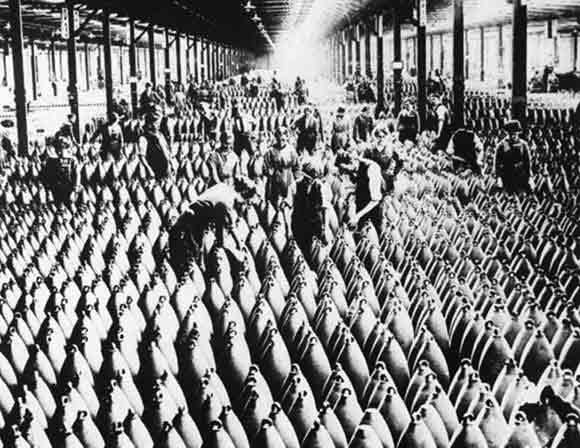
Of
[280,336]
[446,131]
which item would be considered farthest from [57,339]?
[446,131]

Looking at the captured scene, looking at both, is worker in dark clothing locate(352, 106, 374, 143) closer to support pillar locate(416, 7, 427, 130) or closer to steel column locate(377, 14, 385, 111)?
support pillar locate(416, 7, 427, 130)

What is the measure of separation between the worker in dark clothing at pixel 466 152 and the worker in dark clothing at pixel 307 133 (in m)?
2.33

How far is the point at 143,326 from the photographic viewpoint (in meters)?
5.12

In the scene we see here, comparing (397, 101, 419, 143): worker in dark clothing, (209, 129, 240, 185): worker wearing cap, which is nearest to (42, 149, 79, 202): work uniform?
(209, 129, 240, 185): worker wearing cap

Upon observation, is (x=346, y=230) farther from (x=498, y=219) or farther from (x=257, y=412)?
(x=257, y=412)

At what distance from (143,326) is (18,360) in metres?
0.77

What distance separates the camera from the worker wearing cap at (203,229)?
20.1ft

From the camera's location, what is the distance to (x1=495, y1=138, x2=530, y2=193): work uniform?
324 inches

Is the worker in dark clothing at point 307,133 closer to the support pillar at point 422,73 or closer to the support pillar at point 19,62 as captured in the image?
the support pillar at point 19,62

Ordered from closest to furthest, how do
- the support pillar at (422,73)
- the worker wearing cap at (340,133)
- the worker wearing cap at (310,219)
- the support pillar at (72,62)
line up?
the worker wearing cap at (310,219) → the worker wearing cap at (340,133) → the support pillar at (72,62) → the support pillar at (422,73)

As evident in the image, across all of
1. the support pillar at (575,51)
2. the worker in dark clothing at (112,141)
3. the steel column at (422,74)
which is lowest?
the worker in dark clothing at (112,141)

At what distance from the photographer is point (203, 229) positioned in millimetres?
6410

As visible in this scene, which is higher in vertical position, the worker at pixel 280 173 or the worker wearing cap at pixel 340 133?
the worker wearing cap at pixel 340 133

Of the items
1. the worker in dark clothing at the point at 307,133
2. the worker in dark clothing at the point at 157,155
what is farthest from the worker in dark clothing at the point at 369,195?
the worker in dark clothing at the point at 307,133
